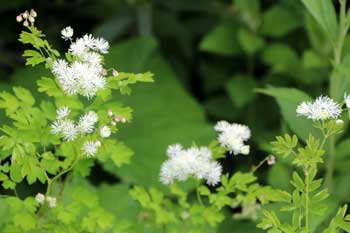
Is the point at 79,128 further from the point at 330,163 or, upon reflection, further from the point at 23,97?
the point at 330,163

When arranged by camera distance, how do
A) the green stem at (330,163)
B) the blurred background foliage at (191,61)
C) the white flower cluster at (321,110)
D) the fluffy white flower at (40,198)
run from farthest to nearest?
the blurred background foliage at (191,61) < the green stem at (330,163) < the fluffy white flower at (40,198) < the white flower cluster at (321,110)

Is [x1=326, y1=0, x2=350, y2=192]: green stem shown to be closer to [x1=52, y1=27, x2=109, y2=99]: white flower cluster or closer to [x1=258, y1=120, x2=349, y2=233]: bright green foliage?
[x1=258, y1=120, x2=349, y2=233]: bright green foliage

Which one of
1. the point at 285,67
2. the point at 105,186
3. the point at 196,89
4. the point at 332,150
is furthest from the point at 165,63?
the point at 332,150

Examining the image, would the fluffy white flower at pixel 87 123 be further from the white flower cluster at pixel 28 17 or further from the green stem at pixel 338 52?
the green stem at pixel 338 52

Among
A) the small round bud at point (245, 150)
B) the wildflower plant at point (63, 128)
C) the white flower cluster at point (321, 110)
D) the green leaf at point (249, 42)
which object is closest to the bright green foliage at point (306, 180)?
the white flower cluster at point (321, 110)

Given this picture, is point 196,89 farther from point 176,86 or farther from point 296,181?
point 296,181

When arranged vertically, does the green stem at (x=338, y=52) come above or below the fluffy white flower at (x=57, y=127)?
above

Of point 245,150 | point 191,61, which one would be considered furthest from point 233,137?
point 191,61
